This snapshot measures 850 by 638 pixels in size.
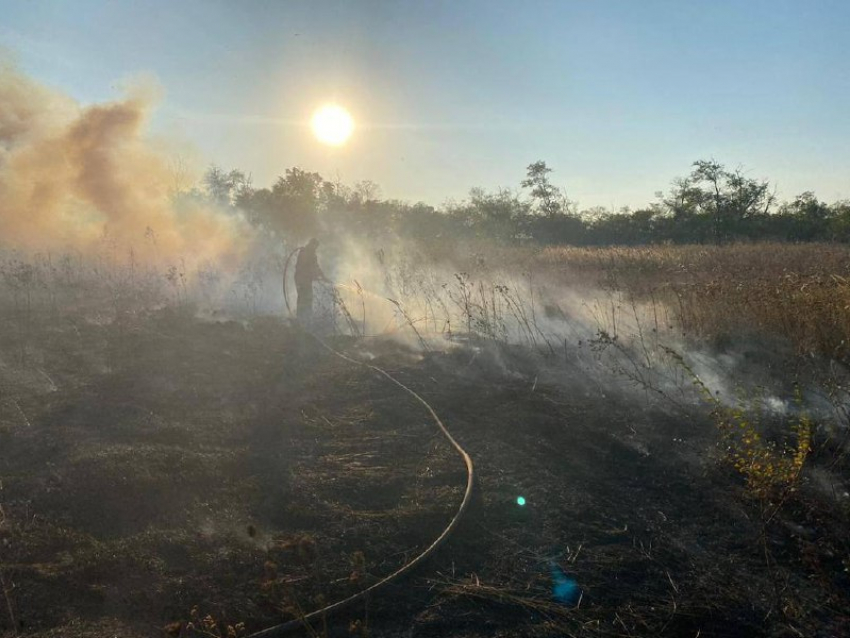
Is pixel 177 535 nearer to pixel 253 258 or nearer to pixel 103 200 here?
pixel 253 258

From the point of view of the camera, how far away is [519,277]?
42.5ft

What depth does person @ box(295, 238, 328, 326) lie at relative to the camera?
10359mm

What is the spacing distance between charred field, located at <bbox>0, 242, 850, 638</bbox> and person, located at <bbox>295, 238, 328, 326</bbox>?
290 centimetres

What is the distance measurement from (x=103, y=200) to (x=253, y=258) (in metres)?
3.74

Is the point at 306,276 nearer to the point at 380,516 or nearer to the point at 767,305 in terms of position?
the point at 380,516

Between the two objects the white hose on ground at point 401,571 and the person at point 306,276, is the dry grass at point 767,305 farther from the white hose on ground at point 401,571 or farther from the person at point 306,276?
the person at point 306,276

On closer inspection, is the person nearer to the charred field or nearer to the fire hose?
the charred field

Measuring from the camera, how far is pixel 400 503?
4371mm

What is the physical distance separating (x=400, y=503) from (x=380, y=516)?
24 centimetres

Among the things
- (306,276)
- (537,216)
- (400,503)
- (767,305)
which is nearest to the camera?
(400,503)

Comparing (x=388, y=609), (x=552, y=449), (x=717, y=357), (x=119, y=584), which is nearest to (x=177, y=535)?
(x=119, y=584)

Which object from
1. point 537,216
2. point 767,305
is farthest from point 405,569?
point 537,216

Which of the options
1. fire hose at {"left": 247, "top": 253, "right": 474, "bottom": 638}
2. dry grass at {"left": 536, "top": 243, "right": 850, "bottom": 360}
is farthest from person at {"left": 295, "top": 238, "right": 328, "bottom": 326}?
dry grass at {"left": 536, "top": 243, "right": 850, "bottom": 360}

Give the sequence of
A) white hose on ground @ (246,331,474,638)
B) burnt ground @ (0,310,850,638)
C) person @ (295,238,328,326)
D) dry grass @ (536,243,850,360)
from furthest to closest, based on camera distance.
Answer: person @ (295,238,328,326) → dry grass @ (536,243,850,360) → burnt ground @ (0,310,850,638) → white hose on ground @ (246,331,474,638)
